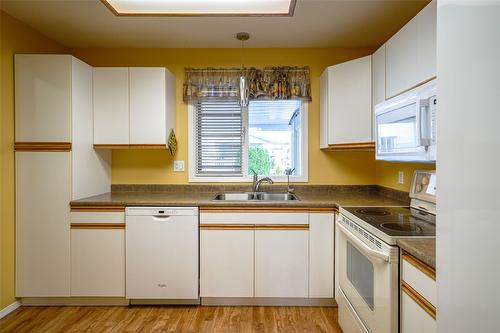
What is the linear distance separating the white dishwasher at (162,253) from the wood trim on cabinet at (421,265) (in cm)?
158

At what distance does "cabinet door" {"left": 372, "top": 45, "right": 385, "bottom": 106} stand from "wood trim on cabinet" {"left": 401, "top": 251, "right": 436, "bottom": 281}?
126 centimetres

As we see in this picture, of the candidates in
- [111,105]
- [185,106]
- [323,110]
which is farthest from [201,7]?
[323,110]

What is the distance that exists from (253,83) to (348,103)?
96cm

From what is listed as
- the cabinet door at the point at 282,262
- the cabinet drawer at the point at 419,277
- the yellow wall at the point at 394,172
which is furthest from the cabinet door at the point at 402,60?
the cabinet door at the point at 282,262

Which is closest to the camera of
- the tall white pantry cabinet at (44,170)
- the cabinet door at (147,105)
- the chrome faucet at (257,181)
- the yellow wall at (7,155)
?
the yellow wall at (7,155)

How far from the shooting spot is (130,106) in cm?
273

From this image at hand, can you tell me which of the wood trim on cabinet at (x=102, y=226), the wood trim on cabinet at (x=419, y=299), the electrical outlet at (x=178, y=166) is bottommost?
the wood trim on cabinet at (x=419, y=299)

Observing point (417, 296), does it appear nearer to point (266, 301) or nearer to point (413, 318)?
point (413, 318)

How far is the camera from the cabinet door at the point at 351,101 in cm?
243

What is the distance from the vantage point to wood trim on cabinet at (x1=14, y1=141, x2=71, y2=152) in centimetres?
240

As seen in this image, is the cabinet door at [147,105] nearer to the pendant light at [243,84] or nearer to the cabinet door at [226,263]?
the pendant light at [243,84]

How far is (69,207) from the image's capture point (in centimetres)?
245

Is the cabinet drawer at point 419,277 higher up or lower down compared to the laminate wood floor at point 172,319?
higher up

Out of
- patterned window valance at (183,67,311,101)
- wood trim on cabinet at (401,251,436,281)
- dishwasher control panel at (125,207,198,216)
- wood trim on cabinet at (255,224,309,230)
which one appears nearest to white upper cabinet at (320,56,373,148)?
patterned window valance at (183,67,311,101)
